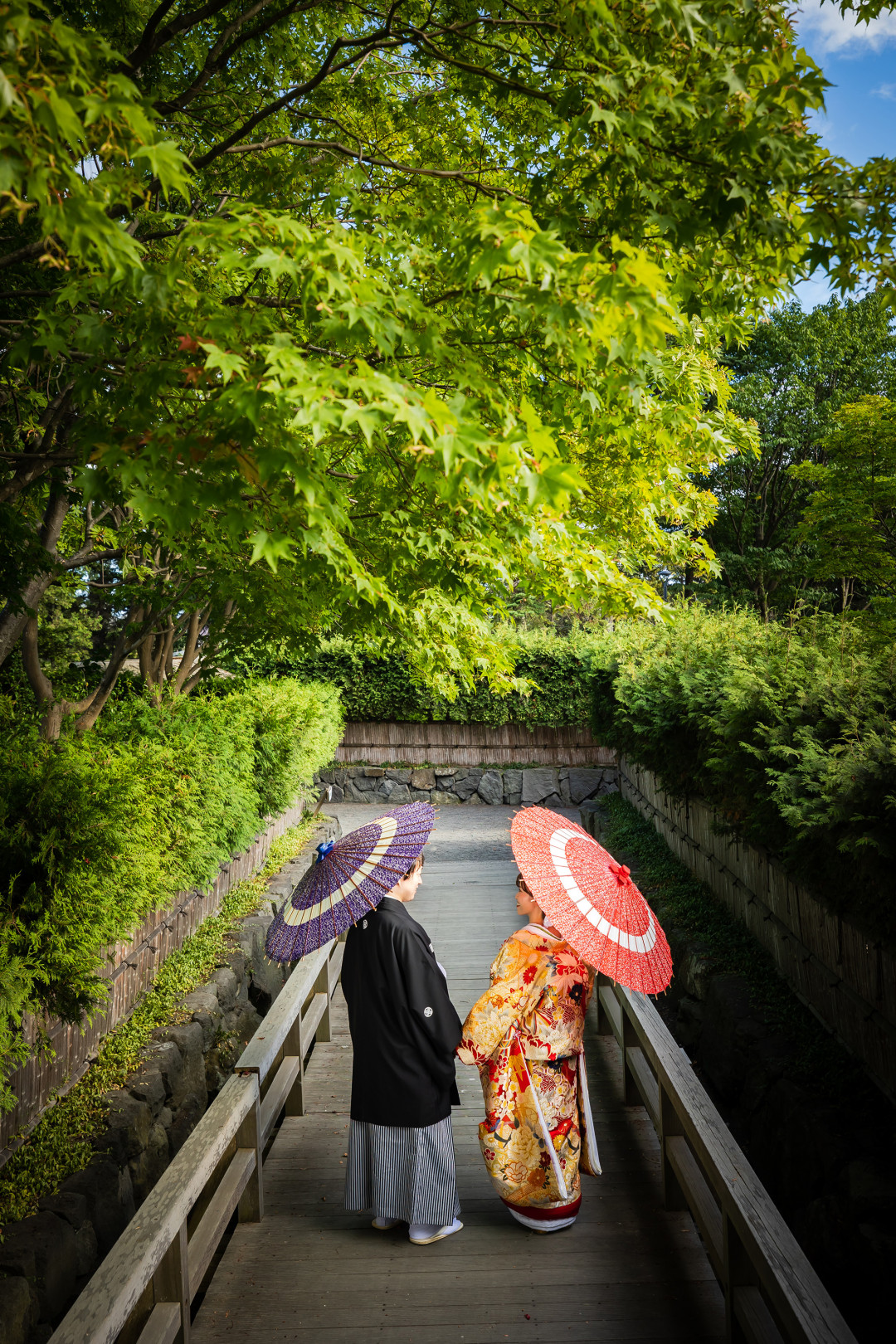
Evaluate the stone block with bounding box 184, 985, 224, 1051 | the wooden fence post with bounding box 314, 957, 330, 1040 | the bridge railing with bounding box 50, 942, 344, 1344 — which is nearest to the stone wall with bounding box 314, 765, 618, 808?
the wooden fence post with bounding box 314, 957, 330, 1040

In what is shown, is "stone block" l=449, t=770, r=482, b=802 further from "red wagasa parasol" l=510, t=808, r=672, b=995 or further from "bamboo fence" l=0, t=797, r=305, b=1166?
"red wagasa parasol" l=510, t=808, r=672, b=995

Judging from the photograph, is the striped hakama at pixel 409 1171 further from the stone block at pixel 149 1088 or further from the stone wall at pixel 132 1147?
the stone block at pixel 149 1088

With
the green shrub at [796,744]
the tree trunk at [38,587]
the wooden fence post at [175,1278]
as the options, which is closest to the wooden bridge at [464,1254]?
the wooden fence post at [175,1278]

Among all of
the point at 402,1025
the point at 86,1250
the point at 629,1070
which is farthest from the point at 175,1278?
the point at 629,1070

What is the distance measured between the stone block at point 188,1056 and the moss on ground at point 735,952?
3.53 meters

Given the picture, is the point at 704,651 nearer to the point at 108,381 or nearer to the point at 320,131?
the point at 320,131

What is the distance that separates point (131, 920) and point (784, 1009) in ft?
12.4

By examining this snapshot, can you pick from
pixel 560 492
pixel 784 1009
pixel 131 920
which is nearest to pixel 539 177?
A: pixel 560 492

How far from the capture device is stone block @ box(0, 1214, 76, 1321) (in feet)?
9.87

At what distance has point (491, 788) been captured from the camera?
1717cm

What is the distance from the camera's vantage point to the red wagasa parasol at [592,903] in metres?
3.11

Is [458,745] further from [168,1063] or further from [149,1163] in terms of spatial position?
[149,1163]

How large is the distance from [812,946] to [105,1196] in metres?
3.80

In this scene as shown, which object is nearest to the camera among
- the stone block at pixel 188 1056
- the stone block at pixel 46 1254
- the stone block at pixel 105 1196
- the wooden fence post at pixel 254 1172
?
the stone block at pixel 46 1254
